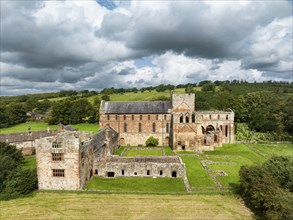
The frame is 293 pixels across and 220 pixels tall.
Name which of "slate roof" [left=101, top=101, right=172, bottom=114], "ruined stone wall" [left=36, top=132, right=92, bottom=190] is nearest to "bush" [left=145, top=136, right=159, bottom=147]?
"slate roof" [left=101, top=101, right=172, bottom=114]

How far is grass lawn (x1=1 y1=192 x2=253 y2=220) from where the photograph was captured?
22281 millimetres

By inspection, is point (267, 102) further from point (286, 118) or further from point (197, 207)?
point (197, 207)

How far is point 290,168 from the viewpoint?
24891 mm

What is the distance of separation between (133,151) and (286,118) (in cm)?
4549

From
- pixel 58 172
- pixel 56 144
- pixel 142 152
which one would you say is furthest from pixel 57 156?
pixel 142 152

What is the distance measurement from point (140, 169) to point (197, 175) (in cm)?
827

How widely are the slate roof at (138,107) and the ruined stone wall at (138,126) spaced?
937 mm

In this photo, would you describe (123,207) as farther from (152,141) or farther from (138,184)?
(152,141)

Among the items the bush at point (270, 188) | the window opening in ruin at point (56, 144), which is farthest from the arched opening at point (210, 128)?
the window opening in ruin at point (56, 144)

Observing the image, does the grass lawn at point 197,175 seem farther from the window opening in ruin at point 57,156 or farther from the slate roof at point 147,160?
the window opening in ruin at point 57,156

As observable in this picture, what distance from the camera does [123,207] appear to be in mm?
23891

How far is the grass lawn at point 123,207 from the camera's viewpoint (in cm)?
2228

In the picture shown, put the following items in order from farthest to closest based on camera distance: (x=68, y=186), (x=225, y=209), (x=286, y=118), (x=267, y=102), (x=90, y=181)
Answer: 1. (x=267, y=102)
2. (x=286, y=118)
3. (x=90, y=181)
4. (x=68, y=186)
5. (x=225, y=209)

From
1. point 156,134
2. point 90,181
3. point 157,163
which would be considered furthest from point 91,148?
point 156,134
